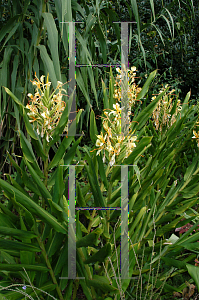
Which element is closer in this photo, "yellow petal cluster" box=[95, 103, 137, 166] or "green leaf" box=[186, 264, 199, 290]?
"yellow petal cluster" box=[95, 103, 137, 166]

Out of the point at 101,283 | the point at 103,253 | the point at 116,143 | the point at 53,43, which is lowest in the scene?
the point at 101,283

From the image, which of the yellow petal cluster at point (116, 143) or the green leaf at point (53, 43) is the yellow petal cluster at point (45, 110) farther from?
the green leaf at point (53, 43)

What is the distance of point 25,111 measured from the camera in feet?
2.00

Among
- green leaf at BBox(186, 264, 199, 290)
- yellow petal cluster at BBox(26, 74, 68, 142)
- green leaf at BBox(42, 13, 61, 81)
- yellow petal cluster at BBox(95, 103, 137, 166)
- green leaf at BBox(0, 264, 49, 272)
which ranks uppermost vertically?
green leaf at BBox(42, 13, 61, 81)

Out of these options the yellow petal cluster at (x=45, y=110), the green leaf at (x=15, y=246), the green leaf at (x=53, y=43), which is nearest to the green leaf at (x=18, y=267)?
the green leaf at (x=15, y=246)

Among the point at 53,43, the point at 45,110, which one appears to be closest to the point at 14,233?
the point at 45,110

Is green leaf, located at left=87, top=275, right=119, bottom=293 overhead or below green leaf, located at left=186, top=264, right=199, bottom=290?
below

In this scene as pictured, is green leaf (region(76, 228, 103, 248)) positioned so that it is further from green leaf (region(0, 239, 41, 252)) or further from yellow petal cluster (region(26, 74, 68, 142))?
yellow petal cluster (region(26, 74, 68, 142))

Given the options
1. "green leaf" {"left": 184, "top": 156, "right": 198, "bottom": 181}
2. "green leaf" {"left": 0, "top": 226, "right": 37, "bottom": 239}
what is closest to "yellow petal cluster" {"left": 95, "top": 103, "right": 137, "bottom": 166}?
"green leaf" {"left": 0, "top": 226, "right": 37, "bottom": 239}

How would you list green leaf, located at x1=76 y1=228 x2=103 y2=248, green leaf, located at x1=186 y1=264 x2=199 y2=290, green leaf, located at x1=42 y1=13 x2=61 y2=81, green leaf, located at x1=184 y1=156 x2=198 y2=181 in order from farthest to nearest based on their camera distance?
1. green leaf, located at x1=184 y1=156 x2=198 y2=181
2. green leaf, located at x1=42 y1=13 x2=61 y2=81
3. green leaf, located at x1=186 y1=264 x2=199 y2=290
4. green leaf, located at x1=76 y1=228 x2=103 y2=248

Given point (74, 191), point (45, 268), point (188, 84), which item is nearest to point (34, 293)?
point (45, 268)

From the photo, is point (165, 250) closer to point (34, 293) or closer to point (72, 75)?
point (34, 293)

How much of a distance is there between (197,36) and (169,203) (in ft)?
7.16

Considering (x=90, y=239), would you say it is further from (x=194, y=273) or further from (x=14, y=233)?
(x=194, y=273)
